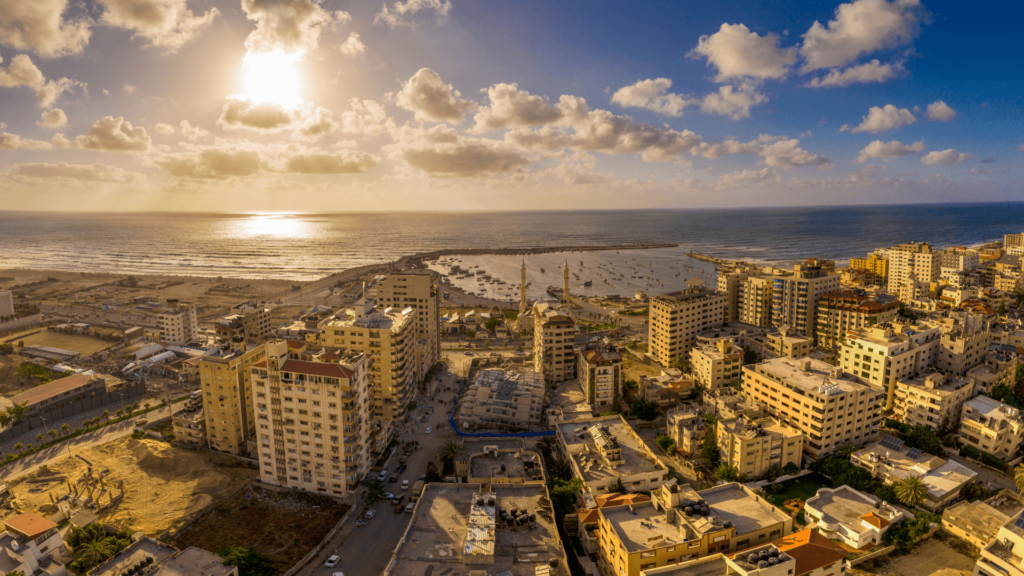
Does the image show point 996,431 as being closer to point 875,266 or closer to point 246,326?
point 246,326

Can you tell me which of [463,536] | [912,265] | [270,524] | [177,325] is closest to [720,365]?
[463,536]

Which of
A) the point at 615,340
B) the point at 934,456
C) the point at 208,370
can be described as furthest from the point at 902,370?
the point at 208,370

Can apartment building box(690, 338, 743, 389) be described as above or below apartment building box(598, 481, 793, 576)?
above

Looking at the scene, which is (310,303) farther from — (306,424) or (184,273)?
(306,424)

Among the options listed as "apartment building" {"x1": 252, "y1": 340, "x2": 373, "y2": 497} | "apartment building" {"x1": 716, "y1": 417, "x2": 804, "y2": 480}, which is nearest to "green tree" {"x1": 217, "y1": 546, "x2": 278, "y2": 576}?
"apartment building" {"x1": 252, "y1": 340, "x2": 373, "y2": 497}

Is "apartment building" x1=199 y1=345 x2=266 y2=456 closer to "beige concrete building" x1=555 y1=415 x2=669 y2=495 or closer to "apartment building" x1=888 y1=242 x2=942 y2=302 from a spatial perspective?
"beige concrete building" x1=555 y1=415 x2=669 y2=495
